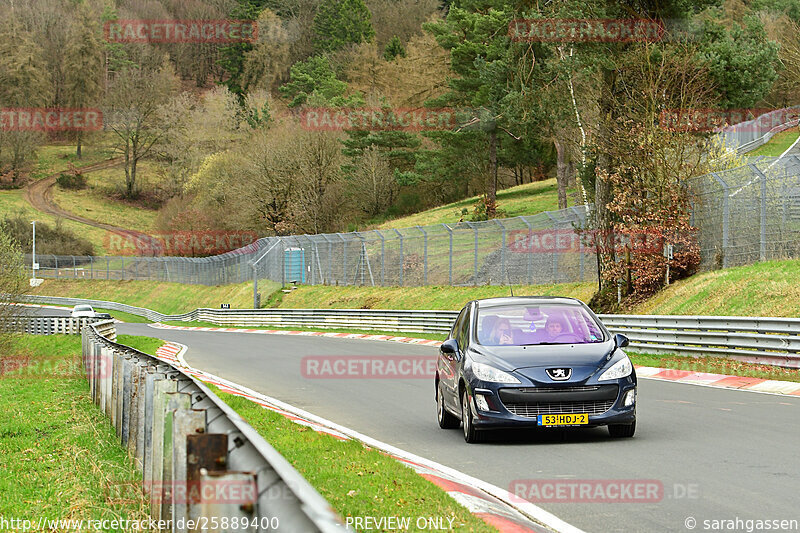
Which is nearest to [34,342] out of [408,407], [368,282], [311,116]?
[368,282]

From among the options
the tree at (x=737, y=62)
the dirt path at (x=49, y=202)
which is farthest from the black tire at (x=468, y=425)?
the dirt path at (x=49, y=202)

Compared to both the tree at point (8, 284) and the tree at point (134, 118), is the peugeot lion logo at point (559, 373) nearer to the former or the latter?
the tree at point (8, 284)

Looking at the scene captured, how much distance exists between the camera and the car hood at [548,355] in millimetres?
10672

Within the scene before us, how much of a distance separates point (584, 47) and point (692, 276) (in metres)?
7.46

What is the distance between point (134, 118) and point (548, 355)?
116401mm

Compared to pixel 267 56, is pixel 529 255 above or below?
below

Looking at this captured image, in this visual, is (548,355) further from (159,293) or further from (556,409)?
(159,293)

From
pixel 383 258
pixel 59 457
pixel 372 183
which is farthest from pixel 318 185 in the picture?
pixel 59 457

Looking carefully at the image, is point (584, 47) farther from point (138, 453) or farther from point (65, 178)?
point (65, 178)

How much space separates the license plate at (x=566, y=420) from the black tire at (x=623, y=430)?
51cm

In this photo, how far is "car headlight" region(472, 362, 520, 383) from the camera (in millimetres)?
10609

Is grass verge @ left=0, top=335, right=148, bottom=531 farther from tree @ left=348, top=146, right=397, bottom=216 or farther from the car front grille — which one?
tree @ left=348, top=146, right=397, bottom=216

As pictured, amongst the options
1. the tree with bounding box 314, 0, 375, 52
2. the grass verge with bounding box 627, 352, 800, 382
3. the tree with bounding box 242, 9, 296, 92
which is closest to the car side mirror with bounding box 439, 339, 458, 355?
the grass verge with bounding box 627, 352, 800, 382

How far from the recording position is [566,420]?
10516 millimetres
